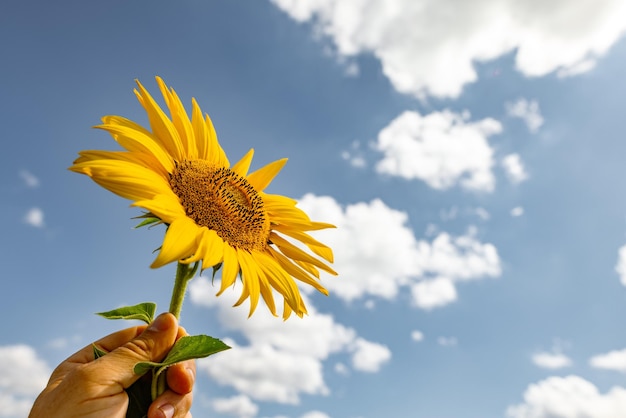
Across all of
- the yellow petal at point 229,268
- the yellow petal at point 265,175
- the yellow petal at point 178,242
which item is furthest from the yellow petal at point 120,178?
the yellow petal at point 265,175

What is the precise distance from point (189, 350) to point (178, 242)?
0.80m

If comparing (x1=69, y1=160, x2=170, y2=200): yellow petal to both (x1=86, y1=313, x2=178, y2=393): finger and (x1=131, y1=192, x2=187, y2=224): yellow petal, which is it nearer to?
(x1=131, y1=192, x2=187, y2=224): yellow petal

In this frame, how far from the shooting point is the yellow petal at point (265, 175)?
5484mm

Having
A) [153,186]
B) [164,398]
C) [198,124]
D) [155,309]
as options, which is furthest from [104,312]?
[198,124]

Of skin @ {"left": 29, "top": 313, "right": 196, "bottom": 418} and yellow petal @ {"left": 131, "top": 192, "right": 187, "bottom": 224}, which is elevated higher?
yellow petal @ {"left": 131, "top": 192, "right": 187, "bottom": 224}

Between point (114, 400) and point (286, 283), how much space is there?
1468 millimetres

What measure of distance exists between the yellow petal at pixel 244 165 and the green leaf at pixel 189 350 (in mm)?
2053

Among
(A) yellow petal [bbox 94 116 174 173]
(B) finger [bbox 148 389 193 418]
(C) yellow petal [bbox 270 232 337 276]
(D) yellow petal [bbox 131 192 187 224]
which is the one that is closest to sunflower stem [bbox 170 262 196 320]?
(D) yellow petal [bbox 131 192 187 224]

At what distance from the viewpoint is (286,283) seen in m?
4.20

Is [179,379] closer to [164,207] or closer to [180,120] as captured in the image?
[164,207]

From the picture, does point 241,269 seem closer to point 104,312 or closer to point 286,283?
point 286,283

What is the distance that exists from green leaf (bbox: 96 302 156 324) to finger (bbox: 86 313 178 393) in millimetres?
158

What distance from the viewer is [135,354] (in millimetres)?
4098

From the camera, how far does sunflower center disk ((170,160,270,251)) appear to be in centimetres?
413
